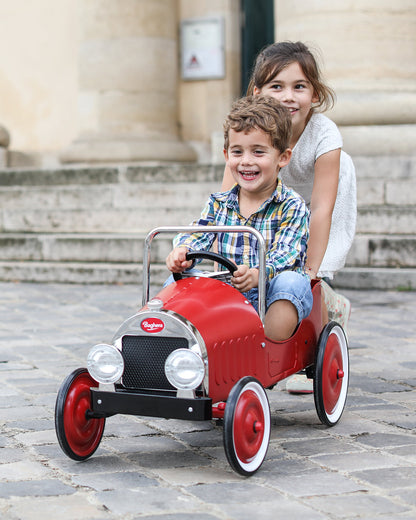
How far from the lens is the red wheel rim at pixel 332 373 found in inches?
144

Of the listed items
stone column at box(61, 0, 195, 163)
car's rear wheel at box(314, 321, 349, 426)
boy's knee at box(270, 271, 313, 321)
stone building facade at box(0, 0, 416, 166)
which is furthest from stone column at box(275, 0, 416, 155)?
boy's knee at box(270, 271, 313, 321)

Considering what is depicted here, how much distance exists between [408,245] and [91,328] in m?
2.92

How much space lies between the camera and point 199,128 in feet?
40.1

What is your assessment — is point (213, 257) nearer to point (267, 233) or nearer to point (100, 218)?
point (267, 233)

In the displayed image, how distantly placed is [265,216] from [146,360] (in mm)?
825

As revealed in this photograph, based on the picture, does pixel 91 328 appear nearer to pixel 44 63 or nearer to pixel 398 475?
pixel 398 475

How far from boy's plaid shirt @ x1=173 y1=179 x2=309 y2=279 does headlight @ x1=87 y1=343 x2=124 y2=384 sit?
60 cm

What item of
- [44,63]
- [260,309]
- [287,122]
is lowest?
[260,309]

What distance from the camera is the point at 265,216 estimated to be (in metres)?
3.58

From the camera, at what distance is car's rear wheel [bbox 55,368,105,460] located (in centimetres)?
308

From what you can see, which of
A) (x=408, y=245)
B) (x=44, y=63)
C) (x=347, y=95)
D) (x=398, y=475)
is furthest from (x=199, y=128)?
(x=398, y=475)

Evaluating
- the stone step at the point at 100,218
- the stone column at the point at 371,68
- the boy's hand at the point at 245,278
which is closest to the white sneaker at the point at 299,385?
the boy's hand at the point at 245,278

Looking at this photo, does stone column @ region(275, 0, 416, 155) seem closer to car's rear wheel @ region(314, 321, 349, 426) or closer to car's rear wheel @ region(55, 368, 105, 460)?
car's rear wheel @ region(314, 321, 349, 426)

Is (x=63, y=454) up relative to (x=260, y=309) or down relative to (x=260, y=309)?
down
